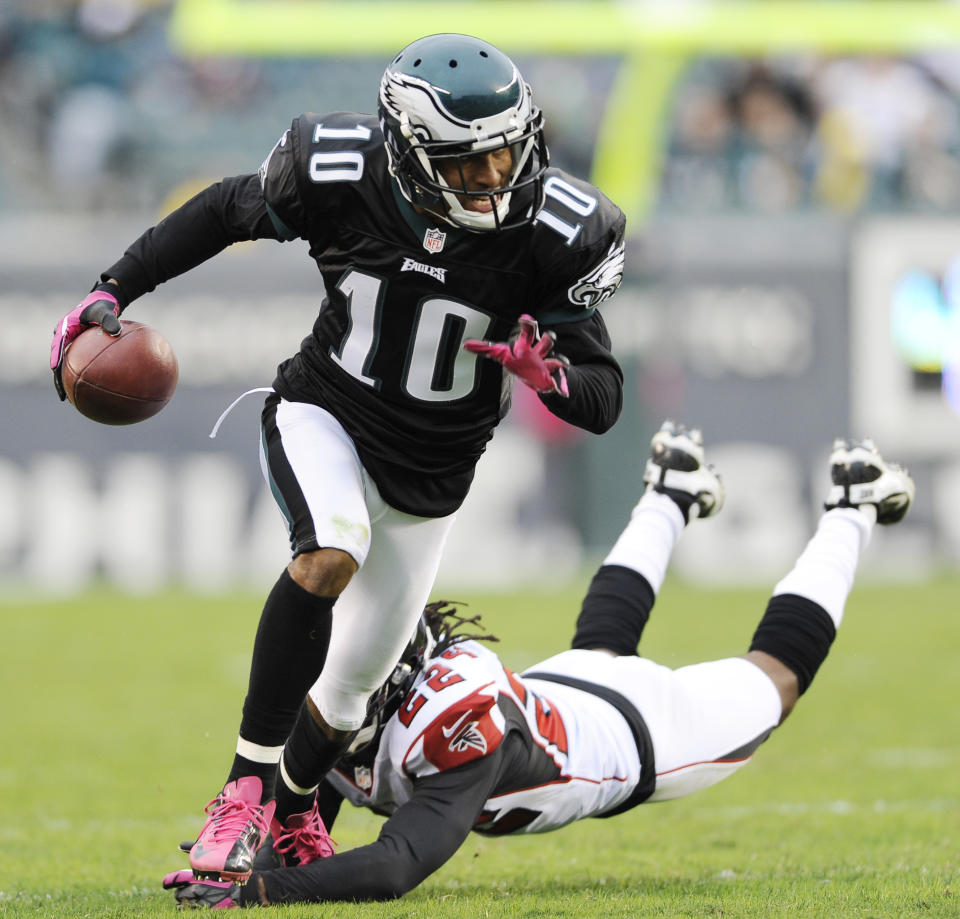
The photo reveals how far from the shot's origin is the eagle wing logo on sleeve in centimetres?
340

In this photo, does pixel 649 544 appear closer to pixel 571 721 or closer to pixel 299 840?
pixel 571 721

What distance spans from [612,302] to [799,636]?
832 cm

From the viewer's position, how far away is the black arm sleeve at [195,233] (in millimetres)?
3459

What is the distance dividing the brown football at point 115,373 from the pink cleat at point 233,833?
844 mm

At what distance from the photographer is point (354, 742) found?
3.47 metres

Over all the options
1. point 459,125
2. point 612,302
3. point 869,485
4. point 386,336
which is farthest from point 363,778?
point 612,302

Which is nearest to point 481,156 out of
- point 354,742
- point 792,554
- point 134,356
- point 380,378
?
point 380,378

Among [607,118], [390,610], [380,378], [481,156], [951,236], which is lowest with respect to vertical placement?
[390,610]

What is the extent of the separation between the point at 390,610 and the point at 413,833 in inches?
19.1

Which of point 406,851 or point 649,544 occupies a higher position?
point 649,544

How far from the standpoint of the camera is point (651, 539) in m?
4.26

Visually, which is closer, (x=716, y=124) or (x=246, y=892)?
(x=246, y=892)

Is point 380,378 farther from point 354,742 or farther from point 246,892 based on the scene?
point 246,892

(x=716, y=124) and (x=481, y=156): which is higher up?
(x=716, y=124)
